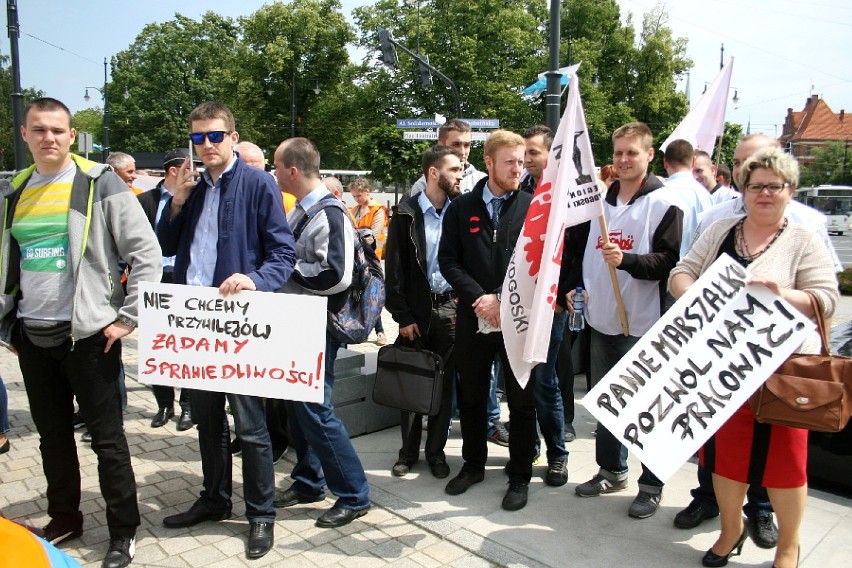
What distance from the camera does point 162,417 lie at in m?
5.51

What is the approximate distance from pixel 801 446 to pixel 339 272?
234 centimetres

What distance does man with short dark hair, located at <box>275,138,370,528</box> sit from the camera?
361cm

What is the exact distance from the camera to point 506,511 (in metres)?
3.86

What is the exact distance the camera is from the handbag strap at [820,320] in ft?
9.12

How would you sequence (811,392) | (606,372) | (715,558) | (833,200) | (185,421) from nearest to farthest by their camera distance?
1. (811,392)
2. (715,558)
3. (606,372)
4. (185,421)
5. (833,200)

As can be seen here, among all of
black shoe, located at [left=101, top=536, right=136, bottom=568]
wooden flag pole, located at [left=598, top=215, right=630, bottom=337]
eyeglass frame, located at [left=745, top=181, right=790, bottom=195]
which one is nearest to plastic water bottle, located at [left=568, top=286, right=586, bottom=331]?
wooden flag pole, located at [left=598, top=215, right=630, bottom=337]

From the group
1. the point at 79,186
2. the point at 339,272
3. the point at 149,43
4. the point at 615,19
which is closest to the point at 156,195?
the point at 79,186

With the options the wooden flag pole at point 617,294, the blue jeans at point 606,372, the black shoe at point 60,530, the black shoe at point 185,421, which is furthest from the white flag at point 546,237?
the black shoe at point 185,421

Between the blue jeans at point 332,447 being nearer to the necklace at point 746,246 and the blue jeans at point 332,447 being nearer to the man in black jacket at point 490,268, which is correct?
the man in black jacket at point 490,268

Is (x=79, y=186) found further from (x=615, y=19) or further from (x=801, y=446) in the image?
(x=615, y=19)

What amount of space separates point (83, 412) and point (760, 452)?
124 inches

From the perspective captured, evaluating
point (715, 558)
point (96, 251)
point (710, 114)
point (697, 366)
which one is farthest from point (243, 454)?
point (710, 114)

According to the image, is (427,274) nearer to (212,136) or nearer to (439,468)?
(439,468)

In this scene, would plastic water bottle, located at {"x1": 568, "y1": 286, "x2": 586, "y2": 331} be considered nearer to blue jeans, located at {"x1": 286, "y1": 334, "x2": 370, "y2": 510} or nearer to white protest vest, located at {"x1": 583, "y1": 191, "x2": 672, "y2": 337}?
white protest vest, located at {"x1": 583, "y1": 191, "x2": 672, "y2": 337}
